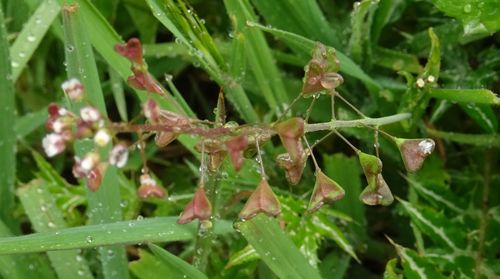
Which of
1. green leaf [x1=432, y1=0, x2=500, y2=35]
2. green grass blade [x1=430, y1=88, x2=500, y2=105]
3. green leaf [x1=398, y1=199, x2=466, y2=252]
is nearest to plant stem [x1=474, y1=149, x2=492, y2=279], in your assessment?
green leaf [x1=398, y1=199, x2=466, y2=252]

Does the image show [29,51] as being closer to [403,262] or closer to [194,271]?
[194,271]

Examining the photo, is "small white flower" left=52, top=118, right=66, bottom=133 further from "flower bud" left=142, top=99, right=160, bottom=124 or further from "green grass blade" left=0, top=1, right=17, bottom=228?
"green grass blade" left=0, top=1, right=17, bottom=228

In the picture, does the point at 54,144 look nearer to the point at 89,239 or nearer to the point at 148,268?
the point at 89,239

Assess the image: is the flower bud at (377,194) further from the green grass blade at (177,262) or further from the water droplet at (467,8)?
the water droplet at (467,8)

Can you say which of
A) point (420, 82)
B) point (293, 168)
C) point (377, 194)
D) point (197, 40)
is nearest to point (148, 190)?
point (293, 168)

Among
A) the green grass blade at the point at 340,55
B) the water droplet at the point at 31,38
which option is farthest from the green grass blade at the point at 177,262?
the water droplet at the point at 31,38

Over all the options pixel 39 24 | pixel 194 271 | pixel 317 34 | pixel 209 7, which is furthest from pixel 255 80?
pixel 194 271
